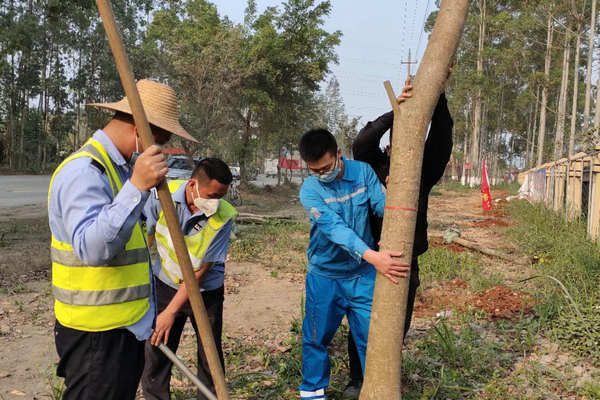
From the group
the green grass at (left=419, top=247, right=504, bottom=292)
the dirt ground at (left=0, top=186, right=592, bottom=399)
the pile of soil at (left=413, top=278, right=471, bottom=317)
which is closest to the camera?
the dirt ground at (left=0, top=186, right=592, bottom=399)

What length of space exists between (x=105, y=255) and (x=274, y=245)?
7340 mm

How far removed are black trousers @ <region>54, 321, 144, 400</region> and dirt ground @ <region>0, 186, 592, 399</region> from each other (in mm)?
1669

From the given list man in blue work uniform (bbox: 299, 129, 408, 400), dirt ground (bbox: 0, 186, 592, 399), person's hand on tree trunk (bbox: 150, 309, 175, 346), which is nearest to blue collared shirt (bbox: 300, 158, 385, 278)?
man in blue work uniform (bbox: 299, 129, 408, 400)

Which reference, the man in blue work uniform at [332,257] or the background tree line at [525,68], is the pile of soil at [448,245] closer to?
the man in blue work uniform at [332,257]

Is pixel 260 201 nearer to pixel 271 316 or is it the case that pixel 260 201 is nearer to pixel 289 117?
pixel 289 117

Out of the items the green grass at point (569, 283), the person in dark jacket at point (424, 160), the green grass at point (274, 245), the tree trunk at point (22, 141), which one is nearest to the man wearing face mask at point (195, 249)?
the person in dark jacket at point (424, 160)

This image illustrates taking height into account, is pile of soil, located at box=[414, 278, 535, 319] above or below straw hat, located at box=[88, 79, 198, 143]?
below

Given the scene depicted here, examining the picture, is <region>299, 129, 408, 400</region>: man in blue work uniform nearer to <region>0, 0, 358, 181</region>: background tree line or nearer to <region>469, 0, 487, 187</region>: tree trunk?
<region>0, 0, 358, 181</region>: background tree line

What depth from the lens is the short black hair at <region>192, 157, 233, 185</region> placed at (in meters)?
2.55

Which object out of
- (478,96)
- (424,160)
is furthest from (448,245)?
(478,96)

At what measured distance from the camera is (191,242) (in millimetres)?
2553

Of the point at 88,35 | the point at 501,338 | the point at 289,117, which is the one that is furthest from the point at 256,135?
the point at 501,338

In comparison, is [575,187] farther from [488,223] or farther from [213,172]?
[213,172]

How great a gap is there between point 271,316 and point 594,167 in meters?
5.79
